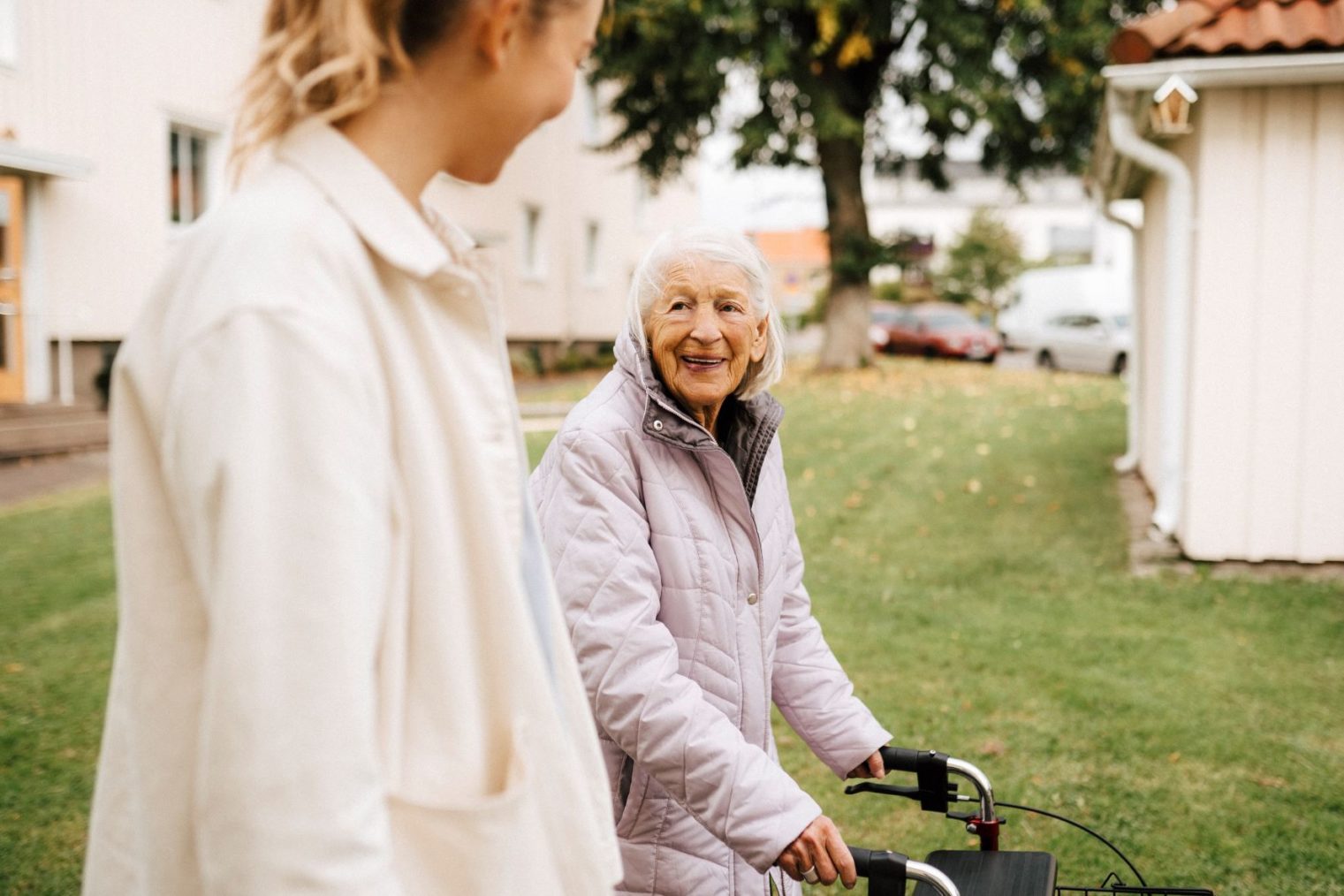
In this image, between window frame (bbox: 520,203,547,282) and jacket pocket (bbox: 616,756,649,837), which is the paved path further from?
window frame (bbox: 520,203,547,282)

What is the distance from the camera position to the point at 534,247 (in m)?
26.8

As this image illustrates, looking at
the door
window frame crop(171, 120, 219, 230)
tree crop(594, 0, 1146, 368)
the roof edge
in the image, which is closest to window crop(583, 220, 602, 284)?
tree crop(594, 0, 1146, 368)

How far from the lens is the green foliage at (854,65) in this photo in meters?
17.7

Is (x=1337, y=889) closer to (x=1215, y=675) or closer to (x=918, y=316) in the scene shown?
(x=1215, y=675)

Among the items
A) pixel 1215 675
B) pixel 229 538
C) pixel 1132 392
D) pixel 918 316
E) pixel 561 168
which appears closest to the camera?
pixel 229 538

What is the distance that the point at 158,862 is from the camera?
1153 mm

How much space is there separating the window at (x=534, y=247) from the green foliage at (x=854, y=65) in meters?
6.59

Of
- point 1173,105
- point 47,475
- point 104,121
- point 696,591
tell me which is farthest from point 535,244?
point 696,591

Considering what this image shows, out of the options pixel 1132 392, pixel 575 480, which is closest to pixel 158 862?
pixel 575 480

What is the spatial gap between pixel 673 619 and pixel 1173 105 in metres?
6.00

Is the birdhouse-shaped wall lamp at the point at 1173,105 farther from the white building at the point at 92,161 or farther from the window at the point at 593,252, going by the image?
the window at the point at 593,252

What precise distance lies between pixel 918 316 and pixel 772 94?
14.2m

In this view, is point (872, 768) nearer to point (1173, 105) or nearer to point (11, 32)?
point (1173, 105)

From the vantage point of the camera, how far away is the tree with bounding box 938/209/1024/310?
53594 millimetres
